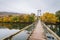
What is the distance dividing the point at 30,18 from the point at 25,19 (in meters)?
2.86

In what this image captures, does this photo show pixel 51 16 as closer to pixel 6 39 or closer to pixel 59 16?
pixel 59 16

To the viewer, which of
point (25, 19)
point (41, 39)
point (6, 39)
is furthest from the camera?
point (25, 19)

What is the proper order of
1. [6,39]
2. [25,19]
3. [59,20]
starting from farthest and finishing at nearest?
[25,19]
[59,20]
[6,39]

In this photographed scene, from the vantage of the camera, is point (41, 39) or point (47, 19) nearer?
point (41, 39)

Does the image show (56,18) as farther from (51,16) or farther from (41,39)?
(41,39)

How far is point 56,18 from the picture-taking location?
100 metres

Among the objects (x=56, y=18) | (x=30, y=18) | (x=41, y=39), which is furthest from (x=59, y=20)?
(x=41, y=39)

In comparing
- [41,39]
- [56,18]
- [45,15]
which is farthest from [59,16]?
[41,39]

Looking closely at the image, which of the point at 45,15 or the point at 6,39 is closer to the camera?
the point at 6,39

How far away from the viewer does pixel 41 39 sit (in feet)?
39.3

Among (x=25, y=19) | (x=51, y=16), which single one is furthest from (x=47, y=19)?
(x=25, y=19)

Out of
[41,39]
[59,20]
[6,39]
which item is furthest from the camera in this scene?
[59,20]

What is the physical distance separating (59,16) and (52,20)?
433cm

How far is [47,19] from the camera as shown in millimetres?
105875
